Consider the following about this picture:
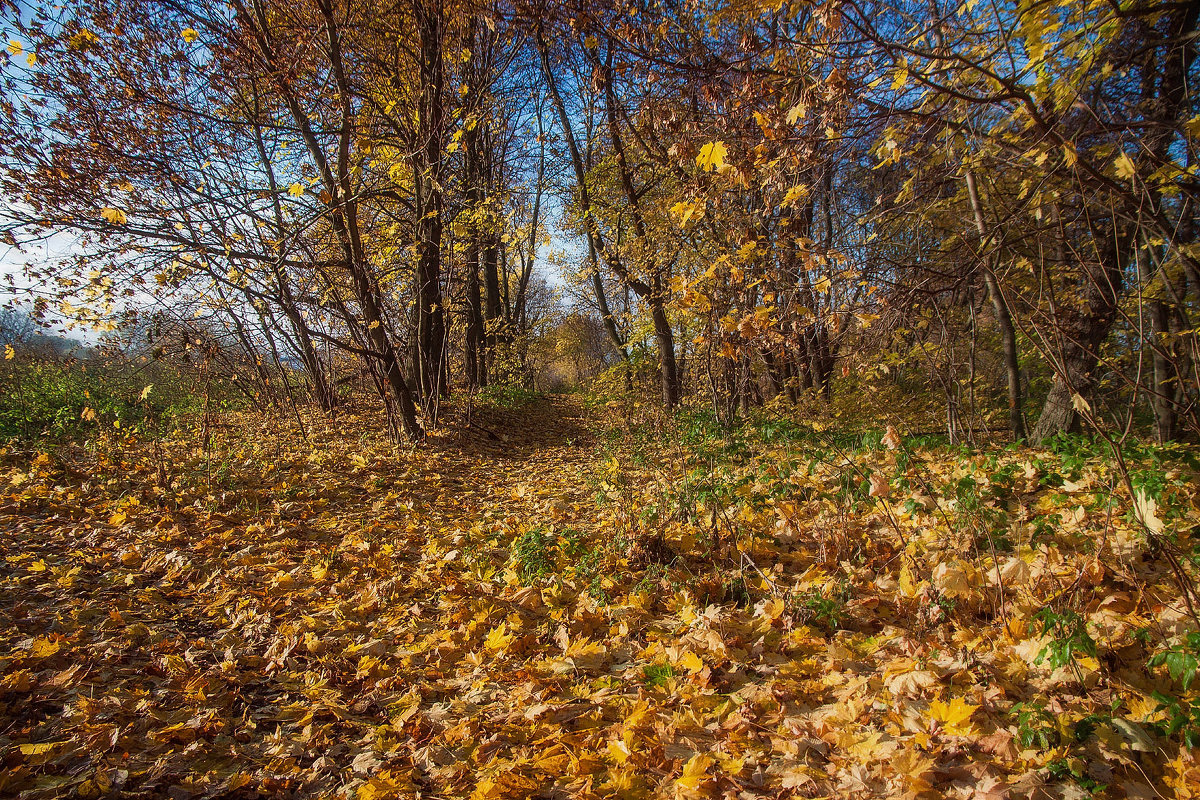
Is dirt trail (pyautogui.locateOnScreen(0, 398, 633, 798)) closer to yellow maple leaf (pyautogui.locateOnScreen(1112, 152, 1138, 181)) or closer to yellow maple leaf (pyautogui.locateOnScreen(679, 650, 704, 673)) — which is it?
yellow maple leaf (pyautogui.locateOnScreen(679, 650, 704, 673))

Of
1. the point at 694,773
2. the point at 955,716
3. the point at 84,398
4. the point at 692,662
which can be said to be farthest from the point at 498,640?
the point at 84,398

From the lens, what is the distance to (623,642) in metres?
2.67

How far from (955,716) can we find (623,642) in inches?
55.6

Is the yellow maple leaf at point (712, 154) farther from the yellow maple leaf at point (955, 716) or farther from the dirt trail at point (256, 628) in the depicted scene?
the dirt trail at point (256, 628)

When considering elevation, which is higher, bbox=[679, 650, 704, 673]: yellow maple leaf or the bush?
the bush

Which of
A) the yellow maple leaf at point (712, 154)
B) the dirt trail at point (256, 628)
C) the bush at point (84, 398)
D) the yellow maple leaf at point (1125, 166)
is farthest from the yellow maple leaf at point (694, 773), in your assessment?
the bush at point (84, 398)

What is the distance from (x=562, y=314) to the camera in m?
25.5

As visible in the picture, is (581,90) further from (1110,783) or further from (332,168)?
(1110,783)

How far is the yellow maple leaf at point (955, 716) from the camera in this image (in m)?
1.69

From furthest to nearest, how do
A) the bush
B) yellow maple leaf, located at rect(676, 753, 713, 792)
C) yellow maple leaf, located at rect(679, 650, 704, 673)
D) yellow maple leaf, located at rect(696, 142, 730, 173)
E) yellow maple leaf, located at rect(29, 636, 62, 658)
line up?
the bush
yellow maple leaf, located at rect(696, 142, 730, 173)
yellow maple leaf, located at rect(29, 636, 62, 658)
yellow maple leaf, located at rect(679, 650, 704, 673)
yellow maple leaf, located at rect(676, 753, 713, 792)

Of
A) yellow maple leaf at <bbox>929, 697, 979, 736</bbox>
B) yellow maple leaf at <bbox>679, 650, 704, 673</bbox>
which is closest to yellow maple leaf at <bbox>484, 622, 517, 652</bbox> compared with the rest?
yellow maple leaf at <bbox>679, 650, 704, 673</bbox>

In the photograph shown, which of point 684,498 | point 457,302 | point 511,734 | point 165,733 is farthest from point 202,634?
point 457,302

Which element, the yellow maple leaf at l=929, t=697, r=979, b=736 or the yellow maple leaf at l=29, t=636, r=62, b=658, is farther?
the yellow maple leaf at l=29, t=636, r=62, b=658

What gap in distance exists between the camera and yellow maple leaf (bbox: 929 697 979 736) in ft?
5.55
